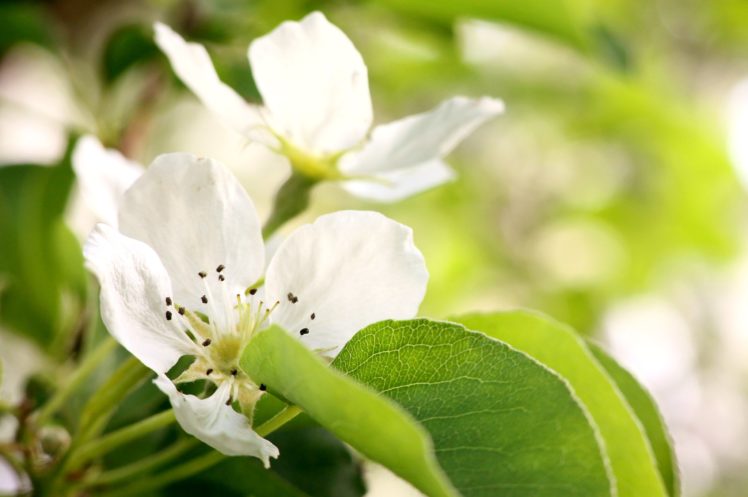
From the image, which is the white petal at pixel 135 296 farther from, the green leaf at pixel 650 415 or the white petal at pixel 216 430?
the green leaf at pixel 650 415

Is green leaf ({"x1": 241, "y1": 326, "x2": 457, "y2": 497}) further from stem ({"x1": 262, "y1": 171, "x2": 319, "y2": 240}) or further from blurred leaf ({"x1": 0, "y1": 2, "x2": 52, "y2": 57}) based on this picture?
blurred leaf ({"x1": 0, "y1": 2, "x2": 52, "y2": 57})

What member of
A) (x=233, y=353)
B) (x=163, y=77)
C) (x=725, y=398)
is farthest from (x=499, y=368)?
(x=725, y=398)

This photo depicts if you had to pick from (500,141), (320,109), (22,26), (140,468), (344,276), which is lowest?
(140,468)

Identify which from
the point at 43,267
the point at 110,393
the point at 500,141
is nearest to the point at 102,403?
the point at 110,393

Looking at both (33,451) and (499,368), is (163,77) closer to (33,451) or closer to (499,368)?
(33,451)

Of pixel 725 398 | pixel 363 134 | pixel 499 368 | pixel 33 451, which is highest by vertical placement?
pixel 725 398

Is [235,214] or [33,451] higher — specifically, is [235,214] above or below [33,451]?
above

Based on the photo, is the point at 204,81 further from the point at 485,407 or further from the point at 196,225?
the point at 485,407
